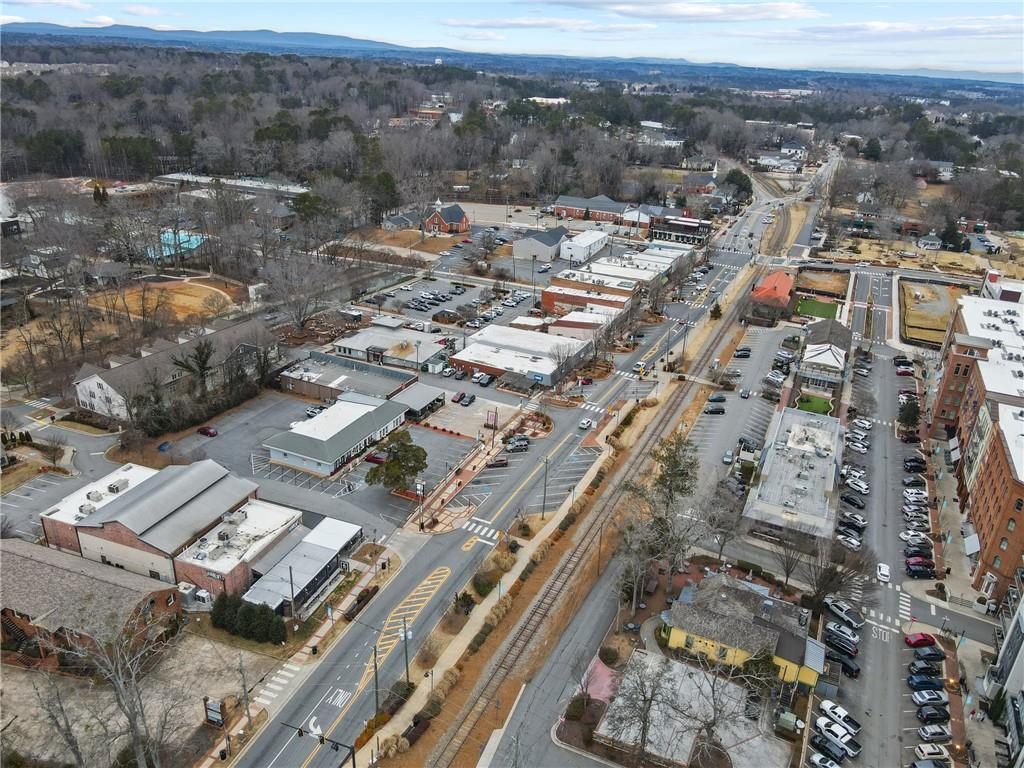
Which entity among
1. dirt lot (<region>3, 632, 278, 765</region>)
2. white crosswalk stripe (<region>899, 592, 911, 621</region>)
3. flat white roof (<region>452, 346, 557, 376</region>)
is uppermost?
flat white roof (<region>452, 346, 557, 376</region>)

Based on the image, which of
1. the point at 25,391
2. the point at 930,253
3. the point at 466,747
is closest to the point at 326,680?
the point at 466,747

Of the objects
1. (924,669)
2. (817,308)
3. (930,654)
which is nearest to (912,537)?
(930,654)


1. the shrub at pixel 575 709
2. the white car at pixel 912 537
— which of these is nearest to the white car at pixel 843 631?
the white car at pixel 912 537

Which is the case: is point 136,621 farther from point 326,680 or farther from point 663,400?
point 663,400

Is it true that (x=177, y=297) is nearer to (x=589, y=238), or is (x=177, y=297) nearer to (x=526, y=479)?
(x=526, y=479)

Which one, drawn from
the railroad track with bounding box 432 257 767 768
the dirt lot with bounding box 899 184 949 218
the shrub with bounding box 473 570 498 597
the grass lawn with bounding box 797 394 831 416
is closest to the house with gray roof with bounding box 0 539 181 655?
the shrub with bounding box 473 570 498 597

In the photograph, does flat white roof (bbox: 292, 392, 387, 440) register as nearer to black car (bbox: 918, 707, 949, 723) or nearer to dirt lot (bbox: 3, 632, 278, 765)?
dirt lot (bbox: 3, 632, 278, 765)


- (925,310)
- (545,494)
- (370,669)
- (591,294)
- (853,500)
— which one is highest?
(591,294)

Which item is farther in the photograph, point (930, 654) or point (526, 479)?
point (526, 479)
